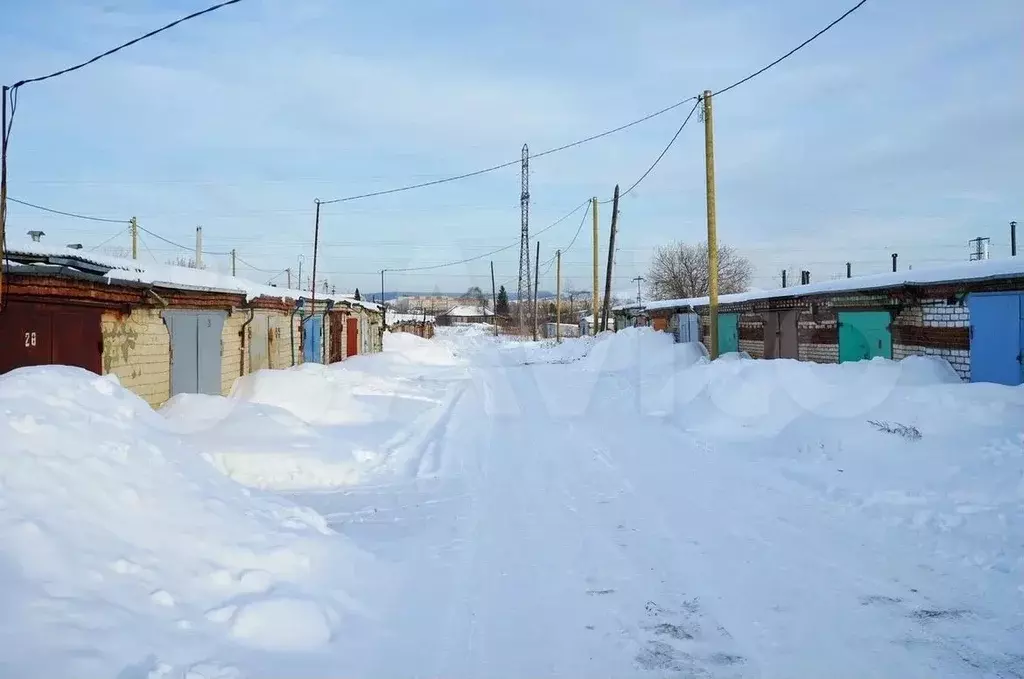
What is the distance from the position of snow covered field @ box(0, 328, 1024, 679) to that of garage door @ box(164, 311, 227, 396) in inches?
64.0

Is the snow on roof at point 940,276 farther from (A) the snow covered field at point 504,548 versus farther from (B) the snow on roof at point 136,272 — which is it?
(B) the snow on roof at point 136,272

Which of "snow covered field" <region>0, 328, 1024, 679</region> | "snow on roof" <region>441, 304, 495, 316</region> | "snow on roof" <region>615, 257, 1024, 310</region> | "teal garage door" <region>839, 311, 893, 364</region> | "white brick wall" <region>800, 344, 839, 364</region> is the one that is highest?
"snow on roof" <region>441, 304, 495, 316</region>

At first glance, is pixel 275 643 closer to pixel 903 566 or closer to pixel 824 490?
pixel 903 566

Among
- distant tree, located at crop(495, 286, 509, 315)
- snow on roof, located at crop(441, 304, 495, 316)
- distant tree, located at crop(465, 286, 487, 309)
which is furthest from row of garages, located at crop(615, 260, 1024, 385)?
distant tree, located at crop(465, 286, 487, 309)

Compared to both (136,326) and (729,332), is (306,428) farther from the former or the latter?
(729,332)

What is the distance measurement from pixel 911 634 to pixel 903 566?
1321 millimetres

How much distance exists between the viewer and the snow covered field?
3.96 metres

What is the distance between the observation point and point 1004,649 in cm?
408

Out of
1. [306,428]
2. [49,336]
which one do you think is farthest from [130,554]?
[306,428]

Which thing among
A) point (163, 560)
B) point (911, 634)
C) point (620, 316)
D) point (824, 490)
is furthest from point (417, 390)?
point (620, 316)

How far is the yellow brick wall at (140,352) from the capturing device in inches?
395

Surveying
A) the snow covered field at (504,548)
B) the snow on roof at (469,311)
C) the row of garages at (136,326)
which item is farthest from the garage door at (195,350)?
the snow on roof at (469,311)

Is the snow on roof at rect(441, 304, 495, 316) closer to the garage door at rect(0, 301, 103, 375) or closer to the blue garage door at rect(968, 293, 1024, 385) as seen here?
the blue garage door at rect(968, 293, 1024, 385)

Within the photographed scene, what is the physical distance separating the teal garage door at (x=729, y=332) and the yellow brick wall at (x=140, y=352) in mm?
18861
